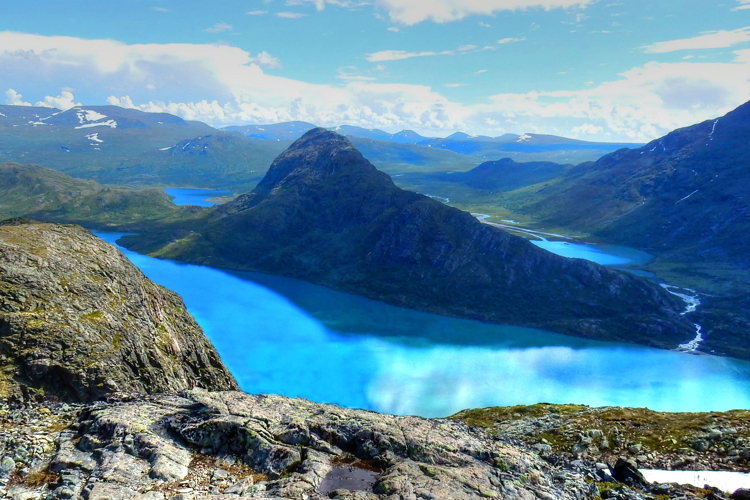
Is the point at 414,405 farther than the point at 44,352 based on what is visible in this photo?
Yes

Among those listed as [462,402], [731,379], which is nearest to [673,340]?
[731,379]

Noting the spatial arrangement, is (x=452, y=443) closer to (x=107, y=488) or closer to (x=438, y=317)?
(x=107, y=488)

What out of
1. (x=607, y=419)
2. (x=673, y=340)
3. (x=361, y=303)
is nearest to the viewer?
(x=607, y=419)

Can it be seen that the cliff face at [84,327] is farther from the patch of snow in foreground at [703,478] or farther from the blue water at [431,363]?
the patch of snow in foreground at [703,478]

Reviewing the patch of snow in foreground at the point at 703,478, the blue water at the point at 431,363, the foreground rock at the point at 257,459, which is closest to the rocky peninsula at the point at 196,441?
the foreground rock at the point at 257,459

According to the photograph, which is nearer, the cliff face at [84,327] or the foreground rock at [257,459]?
the foreground rock at [257,459]

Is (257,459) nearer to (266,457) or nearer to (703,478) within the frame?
(266,457)
